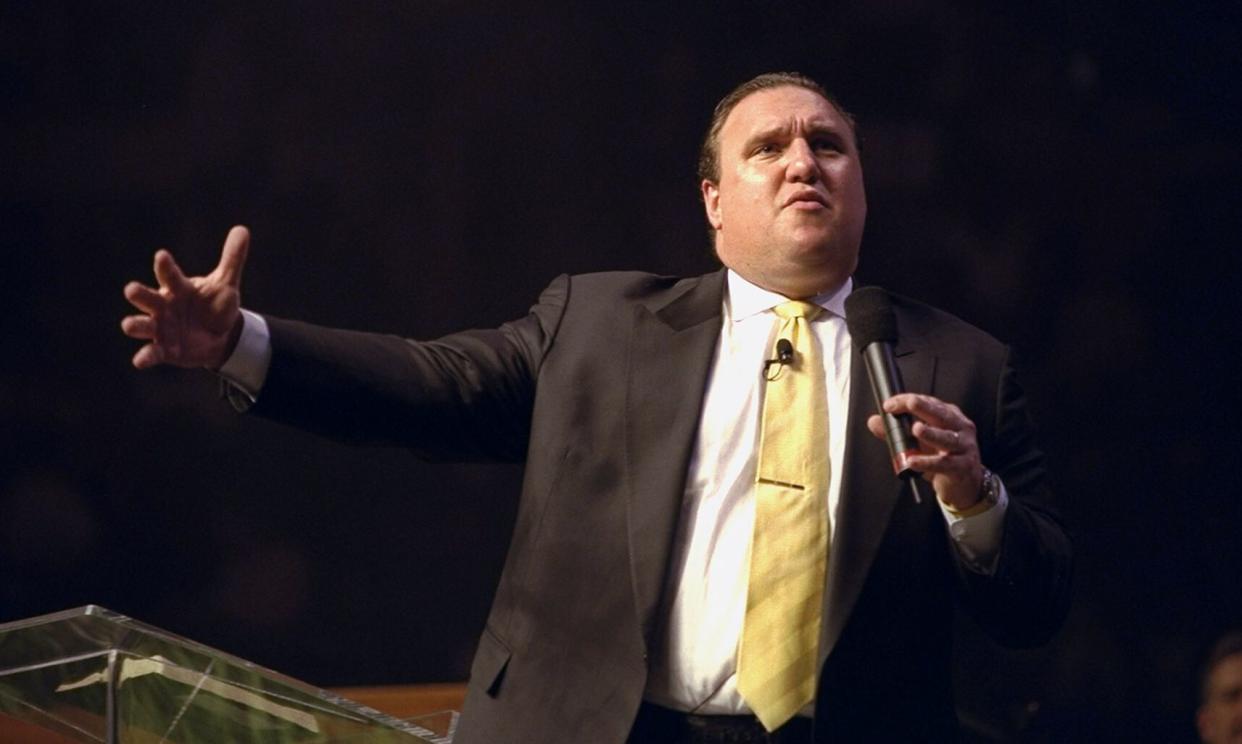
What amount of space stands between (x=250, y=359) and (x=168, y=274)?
0.18 meters

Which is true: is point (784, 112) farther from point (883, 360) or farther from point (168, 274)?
point (168, 274)

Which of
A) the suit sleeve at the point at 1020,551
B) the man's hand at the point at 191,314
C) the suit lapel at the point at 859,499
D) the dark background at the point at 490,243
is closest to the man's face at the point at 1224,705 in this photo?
the dark background at the point at 490,243

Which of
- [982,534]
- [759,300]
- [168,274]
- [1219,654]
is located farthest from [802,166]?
[1219,654]

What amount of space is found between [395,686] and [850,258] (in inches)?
56.7

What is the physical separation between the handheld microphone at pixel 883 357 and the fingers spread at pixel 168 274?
0.73 meters

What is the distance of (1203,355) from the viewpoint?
11.4 feet

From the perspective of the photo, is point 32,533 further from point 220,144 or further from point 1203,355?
point 1203,355

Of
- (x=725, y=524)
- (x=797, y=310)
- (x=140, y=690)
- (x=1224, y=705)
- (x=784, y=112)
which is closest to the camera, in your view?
(x=140, y=690)

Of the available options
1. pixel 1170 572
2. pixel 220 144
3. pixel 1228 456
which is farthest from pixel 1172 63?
pixel 220 144

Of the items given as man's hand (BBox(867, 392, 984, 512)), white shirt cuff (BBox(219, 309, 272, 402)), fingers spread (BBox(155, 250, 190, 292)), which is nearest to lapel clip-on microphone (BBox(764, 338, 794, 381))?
man's hand (BBox(867, 392, 984, 512))

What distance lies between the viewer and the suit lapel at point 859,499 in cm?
191

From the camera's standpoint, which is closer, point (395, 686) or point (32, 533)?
point (32, 533)

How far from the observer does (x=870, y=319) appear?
1869 millimetres

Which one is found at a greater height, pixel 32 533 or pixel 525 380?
pixel 525 380
